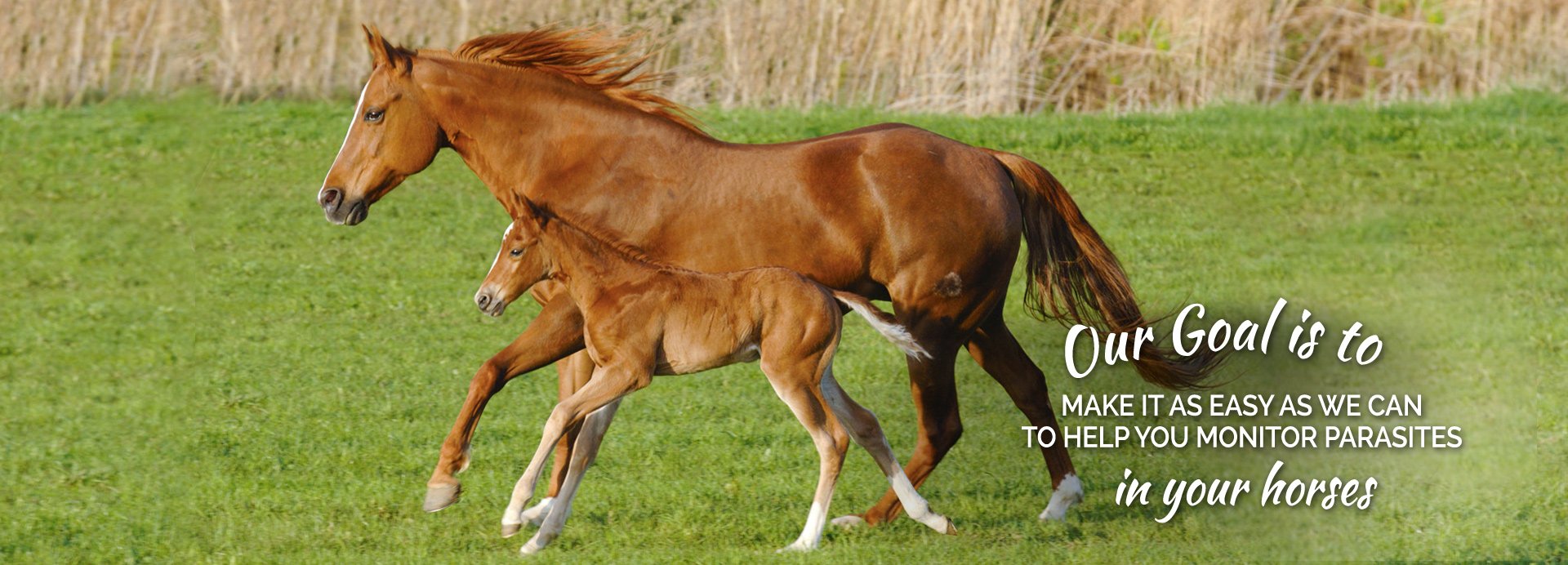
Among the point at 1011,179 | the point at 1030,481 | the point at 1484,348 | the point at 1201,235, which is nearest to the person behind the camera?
the point at 1011,179

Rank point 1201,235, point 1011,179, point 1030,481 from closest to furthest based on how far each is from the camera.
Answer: point 1011,179
point 1030,481
point 1201,235

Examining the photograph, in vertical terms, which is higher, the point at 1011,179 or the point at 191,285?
the point at 1011,179

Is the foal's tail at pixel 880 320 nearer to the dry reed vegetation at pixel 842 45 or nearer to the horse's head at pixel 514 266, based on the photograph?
the horse's head at pixel 514 266

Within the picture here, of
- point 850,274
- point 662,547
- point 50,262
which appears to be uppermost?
point 850,274

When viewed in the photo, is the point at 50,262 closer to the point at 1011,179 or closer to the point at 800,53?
the point at 800,53

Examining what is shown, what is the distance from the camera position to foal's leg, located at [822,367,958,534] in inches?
271

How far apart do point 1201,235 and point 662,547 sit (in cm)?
720

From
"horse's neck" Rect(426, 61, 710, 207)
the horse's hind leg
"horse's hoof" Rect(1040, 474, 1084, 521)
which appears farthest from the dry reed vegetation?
"horse's neck" Rect(426, 61, 710, 207)

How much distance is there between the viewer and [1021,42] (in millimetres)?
15445

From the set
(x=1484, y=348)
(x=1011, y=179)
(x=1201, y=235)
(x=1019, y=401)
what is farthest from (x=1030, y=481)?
(x=1201, y=235)

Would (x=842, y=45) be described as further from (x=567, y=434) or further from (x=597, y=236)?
(x=597, y=236)

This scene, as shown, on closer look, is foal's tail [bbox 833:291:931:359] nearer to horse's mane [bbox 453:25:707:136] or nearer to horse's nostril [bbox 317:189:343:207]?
horse's mane [bbox 453:25:707:136]

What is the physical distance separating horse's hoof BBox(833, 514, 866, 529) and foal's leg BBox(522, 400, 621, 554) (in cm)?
114

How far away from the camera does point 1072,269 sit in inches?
319
